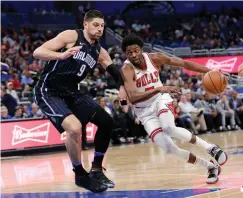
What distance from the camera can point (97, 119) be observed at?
7605mm

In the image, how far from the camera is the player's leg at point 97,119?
7594 mm

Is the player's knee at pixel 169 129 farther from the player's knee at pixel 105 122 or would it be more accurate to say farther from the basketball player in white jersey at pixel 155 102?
the player's knee at pixel 105 122

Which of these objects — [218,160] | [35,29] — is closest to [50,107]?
[218,160]

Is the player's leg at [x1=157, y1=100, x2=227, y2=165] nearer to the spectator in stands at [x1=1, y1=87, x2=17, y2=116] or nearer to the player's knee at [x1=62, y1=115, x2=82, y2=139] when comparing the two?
the player's knee at [x1=62, y1=115, x2=82, y2=139]

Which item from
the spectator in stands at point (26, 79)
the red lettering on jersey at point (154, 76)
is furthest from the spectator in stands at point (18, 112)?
the red lettering on jersey at point (154, 76)

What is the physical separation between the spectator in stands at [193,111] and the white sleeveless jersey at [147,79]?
37.0ft

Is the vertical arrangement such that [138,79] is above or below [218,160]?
above

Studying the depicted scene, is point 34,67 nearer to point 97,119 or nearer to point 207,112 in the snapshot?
point 207,112

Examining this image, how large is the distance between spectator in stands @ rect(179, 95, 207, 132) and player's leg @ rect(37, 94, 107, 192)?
1260cm

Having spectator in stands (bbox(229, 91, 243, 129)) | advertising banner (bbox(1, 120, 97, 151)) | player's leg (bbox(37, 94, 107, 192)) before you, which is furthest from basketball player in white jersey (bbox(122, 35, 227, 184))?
spectator in stands (bbox(229, 91, 243, 129))

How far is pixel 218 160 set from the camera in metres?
8.30

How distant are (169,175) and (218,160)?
1285 millimetres

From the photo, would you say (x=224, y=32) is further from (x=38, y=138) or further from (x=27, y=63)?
(x=38, y=138)

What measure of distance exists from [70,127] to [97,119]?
1.61 feet
